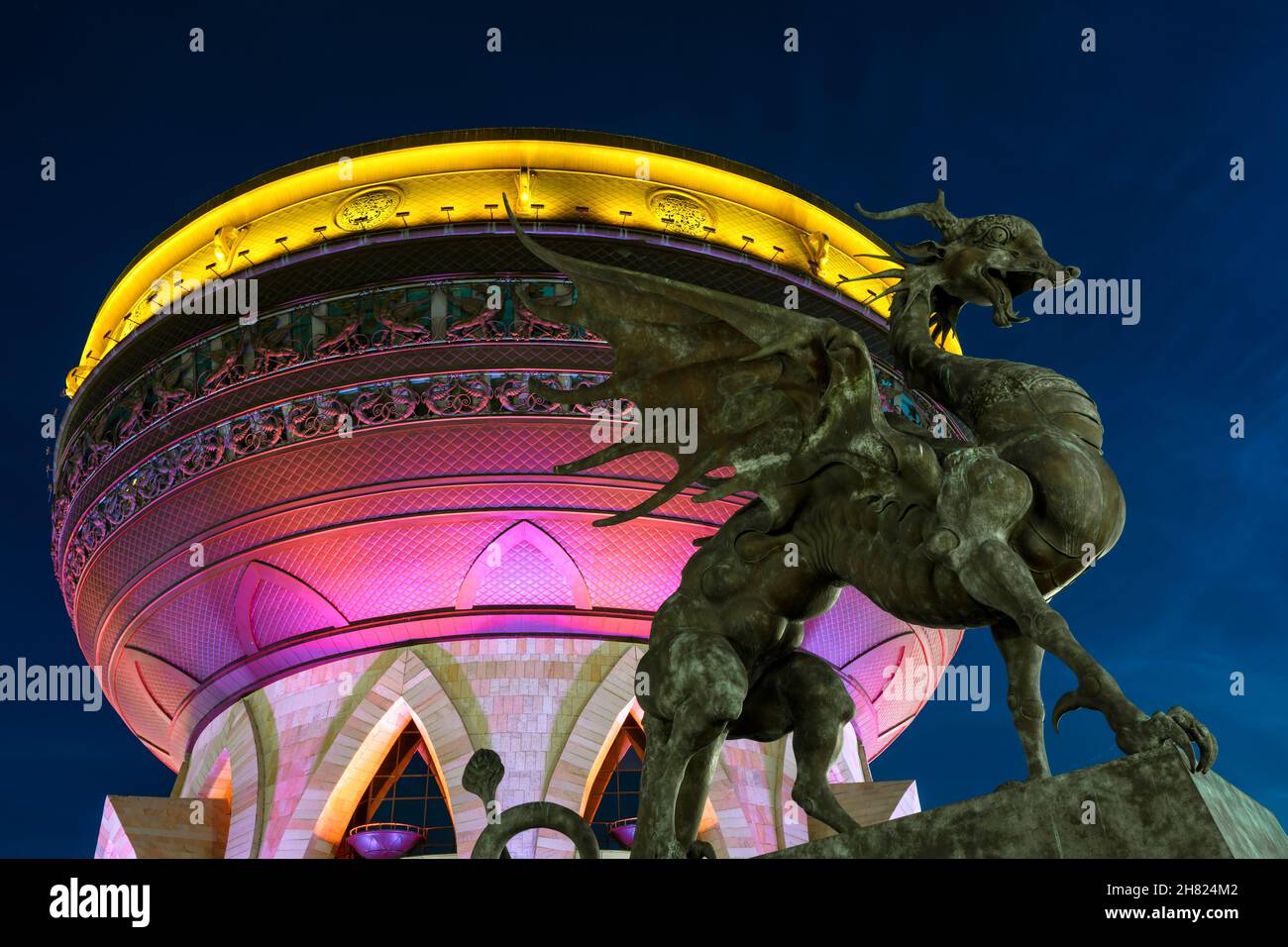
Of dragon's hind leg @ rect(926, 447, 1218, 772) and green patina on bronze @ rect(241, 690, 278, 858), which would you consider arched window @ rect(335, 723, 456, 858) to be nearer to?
green patina on bronze @ rect(241, 690, 278, 858)

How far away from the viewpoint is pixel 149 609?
65.7 feet

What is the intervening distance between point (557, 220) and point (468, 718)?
21.4 feet

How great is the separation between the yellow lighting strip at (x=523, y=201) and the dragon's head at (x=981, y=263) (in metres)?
9.40

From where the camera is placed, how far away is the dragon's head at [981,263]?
8.56 metres

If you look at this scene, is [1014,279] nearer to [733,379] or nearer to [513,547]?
[733,379]

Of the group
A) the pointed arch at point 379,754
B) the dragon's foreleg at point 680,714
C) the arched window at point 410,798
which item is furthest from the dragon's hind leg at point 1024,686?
the arched window at point 410,798

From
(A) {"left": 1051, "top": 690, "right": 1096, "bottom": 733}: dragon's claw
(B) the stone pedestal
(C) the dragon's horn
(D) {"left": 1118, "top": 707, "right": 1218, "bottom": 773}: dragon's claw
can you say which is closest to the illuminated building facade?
(C) the dragon's horn

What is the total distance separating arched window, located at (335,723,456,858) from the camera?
59.9ft

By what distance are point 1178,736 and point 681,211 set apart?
13154 millimetres

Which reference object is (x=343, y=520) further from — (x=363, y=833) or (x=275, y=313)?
(x=363, y=833)

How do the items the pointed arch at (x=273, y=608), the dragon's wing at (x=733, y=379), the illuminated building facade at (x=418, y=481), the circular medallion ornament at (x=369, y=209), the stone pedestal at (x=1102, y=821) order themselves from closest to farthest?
the stone pedestal at (x=1102, y=821)
the dragon's wing at (x=733, y=379)
the illuminated building facade at (x=418, y=481)
the circular medallion ornament at (x=369, y=209)
the pointed arch at (x=273, y=608)

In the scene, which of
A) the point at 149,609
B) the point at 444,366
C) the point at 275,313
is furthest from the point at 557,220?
the point at 149,609

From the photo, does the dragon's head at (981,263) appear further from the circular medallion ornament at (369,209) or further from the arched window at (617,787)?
the arched window at (617,787)
